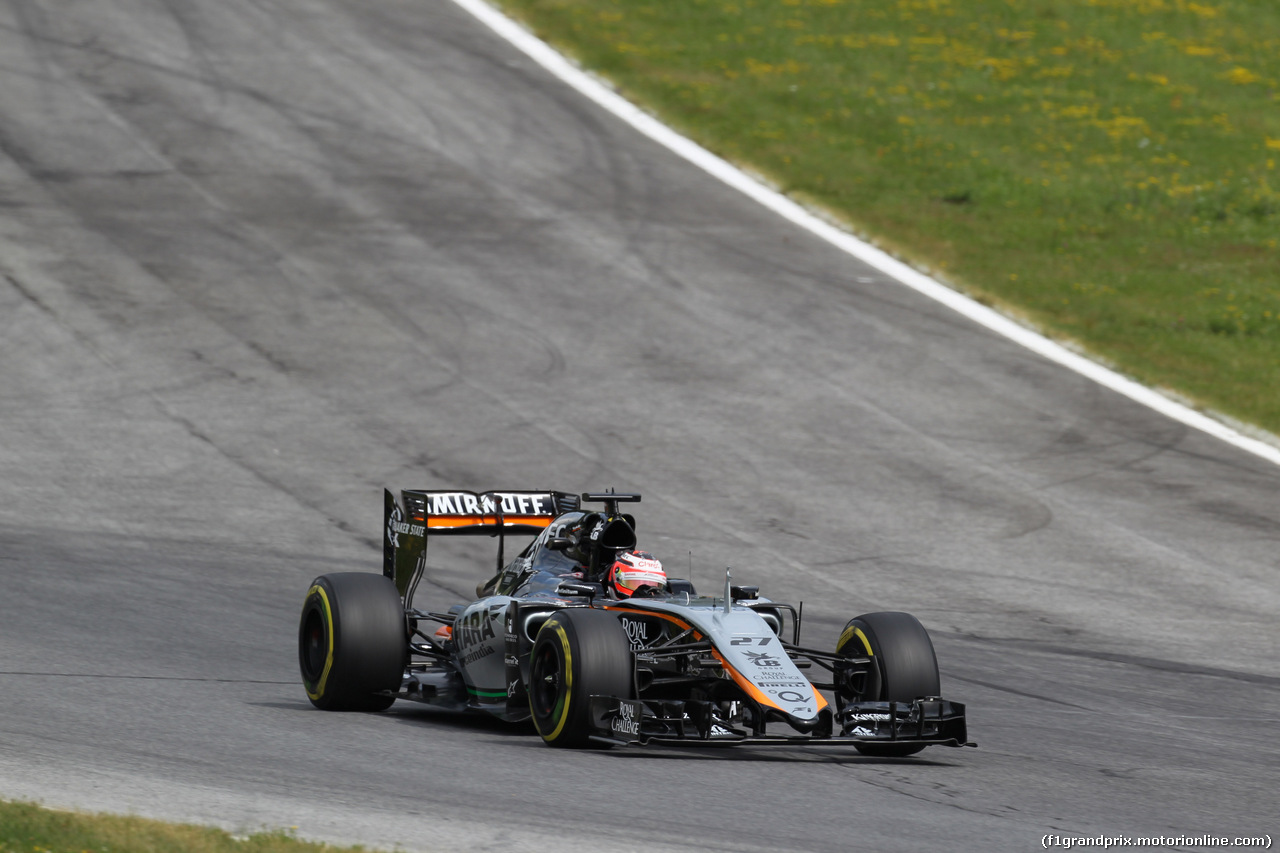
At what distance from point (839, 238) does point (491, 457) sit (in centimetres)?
1114

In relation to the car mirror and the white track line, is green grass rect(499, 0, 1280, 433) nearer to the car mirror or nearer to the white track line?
the white track line

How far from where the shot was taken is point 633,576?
11.0 meters

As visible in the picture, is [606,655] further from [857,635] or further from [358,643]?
[358,643]

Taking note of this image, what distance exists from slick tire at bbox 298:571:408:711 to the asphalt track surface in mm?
189

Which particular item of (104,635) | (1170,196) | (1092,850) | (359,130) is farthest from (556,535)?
(1170,196)

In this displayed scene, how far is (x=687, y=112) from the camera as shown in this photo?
3500 cm

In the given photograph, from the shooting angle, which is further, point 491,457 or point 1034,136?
point 1034,136

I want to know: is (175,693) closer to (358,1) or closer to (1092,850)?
(1092,850)

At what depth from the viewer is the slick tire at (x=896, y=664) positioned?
10281 mm

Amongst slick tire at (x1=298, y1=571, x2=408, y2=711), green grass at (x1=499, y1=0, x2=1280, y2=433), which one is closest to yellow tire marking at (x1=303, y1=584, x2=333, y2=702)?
slick tire at (x1=298, y1=571, x2=408, y2=711)

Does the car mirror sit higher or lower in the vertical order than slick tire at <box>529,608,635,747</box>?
higher

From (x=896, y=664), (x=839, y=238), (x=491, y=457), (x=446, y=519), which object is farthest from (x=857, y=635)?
(x=839, y=238)

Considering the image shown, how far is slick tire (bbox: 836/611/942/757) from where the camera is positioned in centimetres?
1028

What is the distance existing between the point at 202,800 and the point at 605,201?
884 inches
